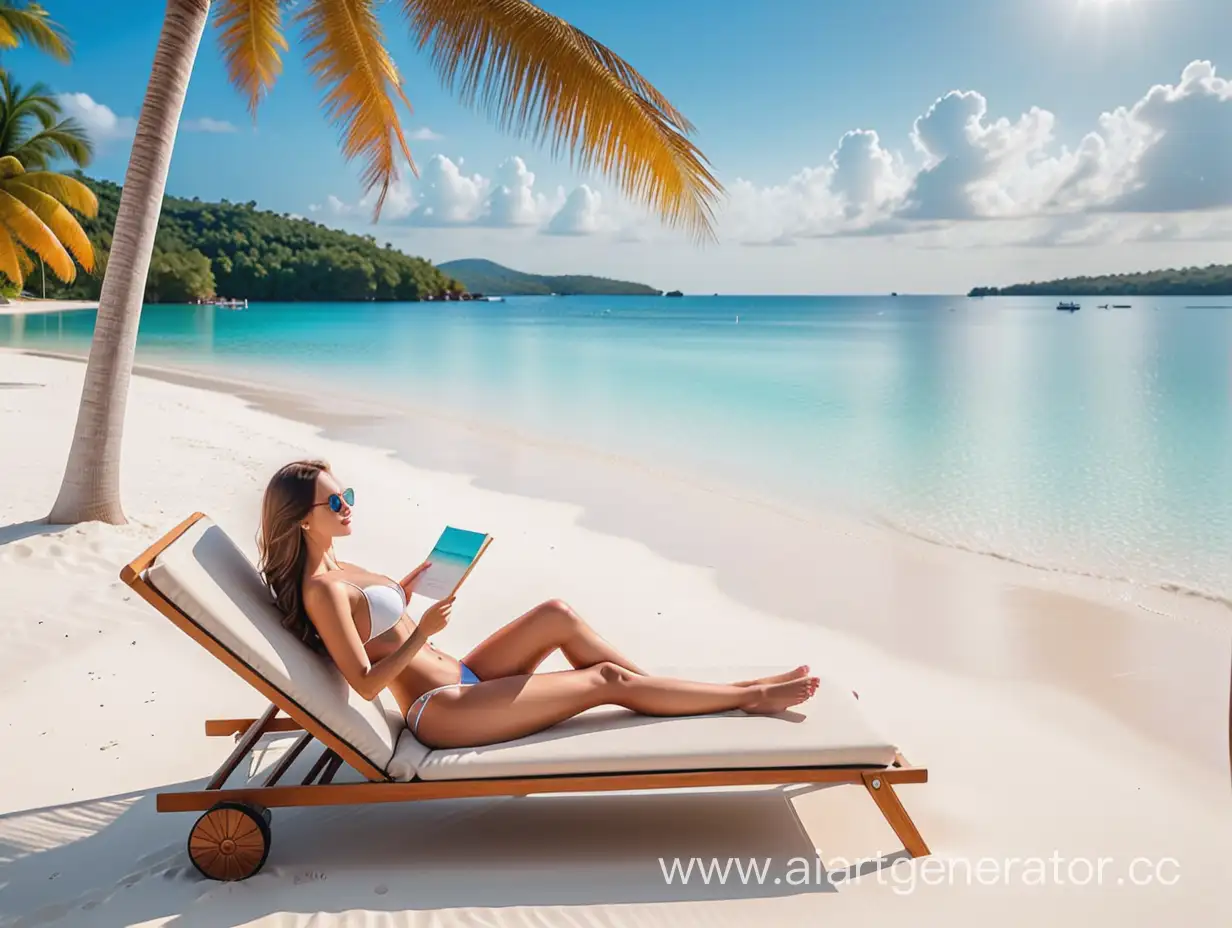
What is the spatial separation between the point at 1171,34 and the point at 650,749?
35.3 m

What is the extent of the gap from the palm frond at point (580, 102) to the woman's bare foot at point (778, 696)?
10.6 feet

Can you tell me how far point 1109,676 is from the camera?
4.91m

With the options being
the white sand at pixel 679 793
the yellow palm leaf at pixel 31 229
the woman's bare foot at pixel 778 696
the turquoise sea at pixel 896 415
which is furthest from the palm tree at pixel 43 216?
the woman's bare foot at pixel 778 696

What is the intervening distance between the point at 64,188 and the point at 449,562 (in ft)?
76.1

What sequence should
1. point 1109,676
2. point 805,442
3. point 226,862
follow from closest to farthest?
point 226,862 → point 1109,676 → point 805,442

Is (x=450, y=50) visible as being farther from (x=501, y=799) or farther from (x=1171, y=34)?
(x=1171, y=34)

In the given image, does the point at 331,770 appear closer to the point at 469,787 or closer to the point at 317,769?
the point at 317,769

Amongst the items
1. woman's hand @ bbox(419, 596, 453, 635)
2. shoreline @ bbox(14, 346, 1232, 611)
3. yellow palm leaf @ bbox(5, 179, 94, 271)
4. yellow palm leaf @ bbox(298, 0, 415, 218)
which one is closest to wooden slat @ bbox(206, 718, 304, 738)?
woman's hand @ bbox(419, 596, 453, 635)

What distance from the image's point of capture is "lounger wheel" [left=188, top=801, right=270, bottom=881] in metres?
2.68

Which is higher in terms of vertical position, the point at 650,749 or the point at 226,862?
the point at 650,749

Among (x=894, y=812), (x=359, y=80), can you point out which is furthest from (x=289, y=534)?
(x=359, y=80)

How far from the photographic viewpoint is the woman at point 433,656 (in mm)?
2793

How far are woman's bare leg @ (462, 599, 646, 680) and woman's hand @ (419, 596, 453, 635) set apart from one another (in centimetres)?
42

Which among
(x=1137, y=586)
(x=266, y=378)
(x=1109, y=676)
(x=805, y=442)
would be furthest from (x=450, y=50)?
(x=266, y=378)
